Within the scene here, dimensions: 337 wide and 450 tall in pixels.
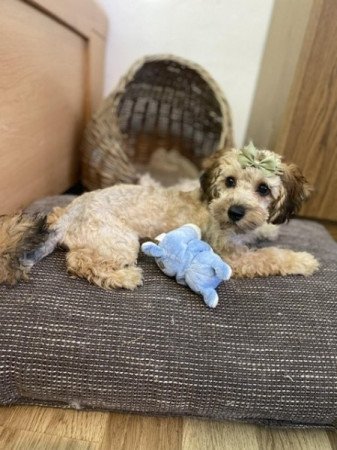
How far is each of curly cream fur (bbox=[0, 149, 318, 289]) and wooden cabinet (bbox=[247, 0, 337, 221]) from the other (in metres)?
0.65

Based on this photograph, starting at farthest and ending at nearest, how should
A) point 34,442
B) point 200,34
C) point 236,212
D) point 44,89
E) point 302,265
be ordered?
1. point 200,34
2. point 44,89
3. point 302,265
4. point 236,212
5. point 34,442

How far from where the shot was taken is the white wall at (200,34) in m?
2.67

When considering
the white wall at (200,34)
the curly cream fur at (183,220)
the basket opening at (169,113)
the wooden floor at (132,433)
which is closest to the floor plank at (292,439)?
the wooden floor at (132,433)

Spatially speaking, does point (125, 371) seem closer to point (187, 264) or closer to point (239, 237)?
point (187, 264)

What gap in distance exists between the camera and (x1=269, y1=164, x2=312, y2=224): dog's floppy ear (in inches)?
59.6

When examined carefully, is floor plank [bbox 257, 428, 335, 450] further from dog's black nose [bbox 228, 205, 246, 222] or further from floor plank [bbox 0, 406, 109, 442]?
dog's black nose [bbox 228, 205, 246, 222]

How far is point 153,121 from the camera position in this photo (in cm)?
282

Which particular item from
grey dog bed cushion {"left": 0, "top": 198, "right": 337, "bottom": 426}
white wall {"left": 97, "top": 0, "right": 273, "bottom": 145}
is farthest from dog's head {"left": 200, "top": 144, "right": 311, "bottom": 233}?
white wall {"left": 97, "top": 0, "right": 273, "bottom": 145}

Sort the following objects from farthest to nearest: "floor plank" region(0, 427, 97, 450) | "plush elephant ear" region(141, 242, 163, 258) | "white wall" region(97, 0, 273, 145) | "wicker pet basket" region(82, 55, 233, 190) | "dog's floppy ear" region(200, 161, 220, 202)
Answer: "white wall" region(97, 0, 273, 145)
"wicker pet basket" region(82, 55, 233, 190)
"dog's floppy ear" region(200, 161, 220, 202)
"plush elephant ear" region(141, 242, 163, 258)
"floor plank" region(0, 427, 97, 450)

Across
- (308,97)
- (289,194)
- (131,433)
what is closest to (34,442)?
(131,433)

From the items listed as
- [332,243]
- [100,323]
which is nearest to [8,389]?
[100,323]

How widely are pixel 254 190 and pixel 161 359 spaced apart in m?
0.78

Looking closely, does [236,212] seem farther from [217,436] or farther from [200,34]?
[200,34]

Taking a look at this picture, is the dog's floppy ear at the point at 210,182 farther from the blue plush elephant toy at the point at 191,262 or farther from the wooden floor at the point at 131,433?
the wooden floor at the point at 131,433
